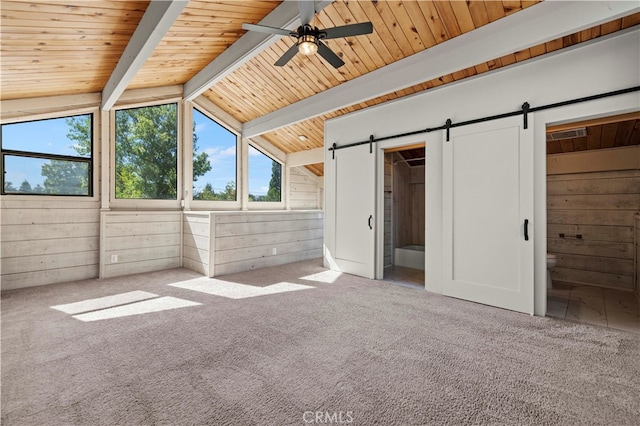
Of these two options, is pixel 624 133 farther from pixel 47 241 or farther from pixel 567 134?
pixel 47 241

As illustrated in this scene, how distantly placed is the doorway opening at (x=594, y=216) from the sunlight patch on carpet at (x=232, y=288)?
3142 millimetres

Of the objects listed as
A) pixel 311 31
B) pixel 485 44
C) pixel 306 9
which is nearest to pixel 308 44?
pixel 311 31

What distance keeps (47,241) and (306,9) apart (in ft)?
15.0

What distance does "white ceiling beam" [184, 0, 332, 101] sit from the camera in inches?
120

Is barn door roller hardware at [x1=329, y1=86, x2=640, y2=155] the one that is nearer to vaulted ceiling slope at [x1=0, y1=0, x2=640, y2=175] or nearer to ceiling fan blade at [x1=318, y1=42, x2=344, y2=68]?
vaulted ceiling slope at [x1=0, y1=0, x2=640, y2=175]

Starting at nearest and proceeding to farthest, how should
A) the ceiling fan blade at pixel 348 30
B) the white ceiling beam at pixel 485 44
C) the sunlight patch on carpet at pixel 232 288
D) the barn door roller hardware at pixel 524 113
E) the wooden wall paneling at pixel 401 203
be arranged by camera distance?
the white ceiling beam at pixel 485 44 < the ceiling fan blade at pixel 348 30 < the barn door roller hardware at pixel 524 113 < the sunlight patch on carpet at pixel 232 288 < the wooden wall paneling at pixel 401 203

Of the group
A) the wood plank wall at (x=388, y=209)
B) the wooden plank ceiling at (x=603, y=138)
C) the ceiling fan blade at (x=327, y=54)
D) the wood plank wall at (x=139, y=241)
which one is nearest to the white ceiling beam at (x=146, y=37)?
the ceiling fan blade at (x=327, y=54)

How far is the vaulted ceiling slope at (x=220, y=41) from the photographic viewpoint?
253 centimetres

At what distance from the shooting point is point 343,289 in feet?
12.8

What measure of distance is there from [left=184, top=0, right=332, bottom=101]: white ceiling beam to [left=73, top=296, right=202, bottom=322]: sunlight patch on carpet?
312 cm

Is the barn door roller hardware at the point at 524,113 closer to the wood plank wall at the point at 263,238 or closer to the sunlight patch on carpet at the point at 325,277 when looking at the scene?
the sunlight patch on carpet at the point at 325,277

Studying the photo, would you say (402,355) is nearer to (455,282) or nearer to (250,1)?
(455,282)

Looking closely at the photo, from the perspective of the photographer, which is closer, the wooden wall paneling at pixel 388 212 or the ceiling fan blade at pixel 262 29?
the ceiling fan blade at pixel 262 29

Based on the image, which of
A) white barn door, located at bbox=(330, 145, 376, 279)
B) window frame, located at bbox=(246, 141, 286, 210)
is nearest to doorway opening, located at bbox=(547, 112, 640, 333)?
white barn door, located at bbox=(330, 145, 376, 279)
